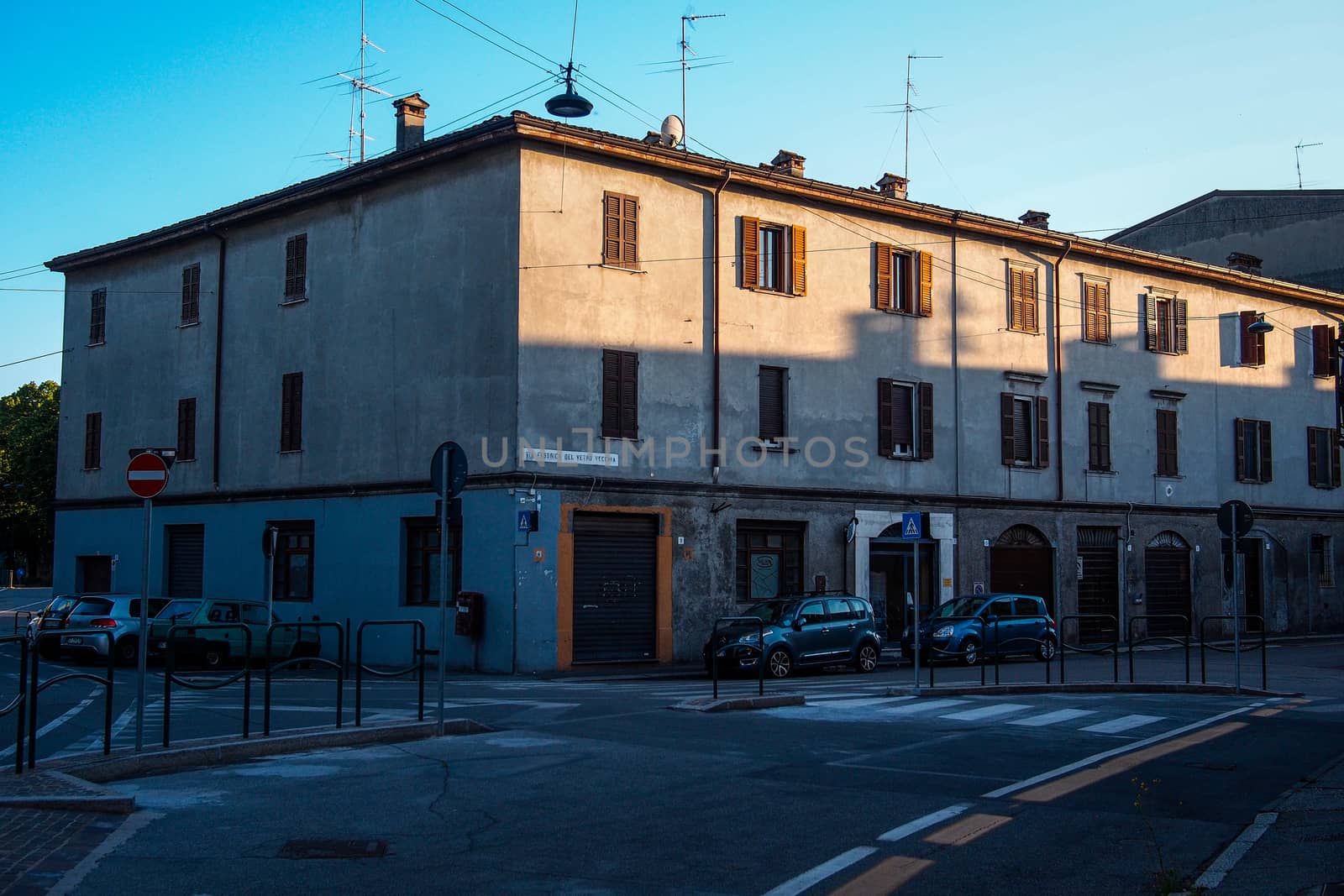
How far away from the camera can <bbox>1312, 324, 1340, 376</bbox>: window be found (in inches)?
1766

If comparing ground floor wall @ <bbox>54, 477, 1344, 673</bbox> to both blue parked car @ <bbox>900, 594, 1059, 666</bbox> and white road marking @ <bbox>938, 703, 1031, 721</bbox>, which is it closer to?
blue parked car @ <bbox>900, 594, 1059, 666</bbox>

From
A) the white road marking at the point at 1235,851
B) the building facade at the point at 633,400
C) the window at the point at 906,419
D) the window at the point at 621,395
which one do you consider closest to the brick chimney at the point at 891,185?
the building facade at the point at 633,400

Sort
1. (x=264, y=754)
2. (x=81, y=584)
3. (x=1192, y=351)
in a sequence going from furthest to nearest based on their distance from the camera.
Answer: (x=1192, y=351)
(x=81, y=584)
(x=264, y=754)

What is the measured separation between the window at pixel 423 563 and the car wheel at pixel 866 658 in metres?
8.40

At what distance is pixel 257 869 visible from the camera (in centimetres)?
779

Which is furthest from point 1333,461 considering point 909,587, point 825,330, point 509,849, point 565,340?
point 509,849

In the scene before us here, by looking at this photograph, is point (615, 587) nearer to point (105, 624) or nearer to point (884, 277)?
point (105, 624)

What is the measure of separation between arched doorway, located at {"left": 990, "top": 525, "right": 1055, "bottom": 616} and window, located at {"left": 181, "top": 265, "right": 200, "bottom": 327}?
21789 mm

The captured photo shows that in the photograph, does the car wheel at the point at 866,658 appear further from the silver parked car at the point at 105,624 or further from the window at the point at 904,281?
the silver parked car at the point at 105,624

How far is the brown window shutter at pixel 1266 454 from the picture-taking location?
42.4 meters

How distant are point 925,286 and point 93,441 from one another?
2358 centimetres

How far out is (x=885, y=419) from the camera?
108 feet

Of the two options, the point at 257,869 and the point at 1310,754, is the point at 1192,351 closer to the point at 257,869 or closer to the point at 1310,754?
the point at 1310,754

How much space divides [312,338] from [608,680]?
11.8m
